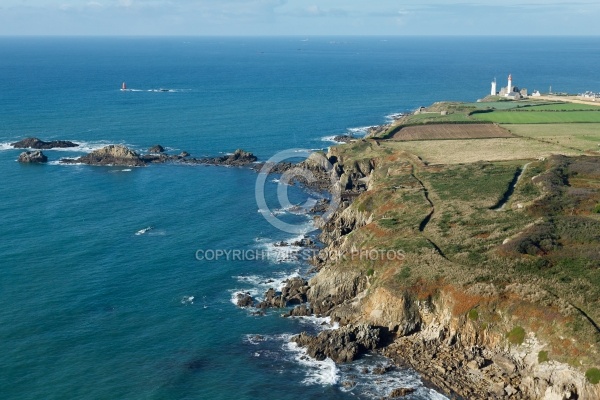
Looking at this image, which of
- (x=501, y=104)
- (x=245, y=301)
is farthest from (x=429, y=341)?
(x=501, y=104)

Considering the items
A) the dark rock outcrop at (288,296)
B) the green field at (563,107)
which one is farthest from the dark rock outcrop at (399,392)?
the green field at (563,107)

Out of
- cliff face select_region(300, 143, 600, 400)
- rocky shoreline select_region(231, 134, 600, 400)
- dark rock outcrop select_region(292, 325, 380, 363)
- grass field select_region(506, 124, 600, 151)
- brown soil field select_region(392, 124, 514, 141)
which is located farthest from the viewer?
brown soil field select_region(392, 124, 514, 141)

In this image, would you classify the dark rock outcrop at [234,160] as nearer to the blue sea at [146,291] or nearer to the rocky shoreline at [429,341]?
the blue sea at [146,291]

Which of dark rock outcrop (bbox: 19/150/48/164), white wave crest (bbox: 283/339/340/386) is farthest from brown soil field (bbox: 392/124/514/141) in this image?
white wave crest (bbox: 283/339/340/386)

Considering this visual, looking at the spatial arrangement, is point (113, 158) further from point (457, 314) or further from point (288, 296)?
point (457, 314)

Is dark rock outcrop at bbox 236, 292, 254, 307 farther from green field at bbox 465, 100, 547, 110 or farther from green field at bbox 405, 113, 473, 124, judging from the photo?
green field at bbox 465, 100, 547, 110

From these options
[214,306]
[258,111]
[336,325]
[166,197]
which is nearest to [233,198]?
[166,197]
